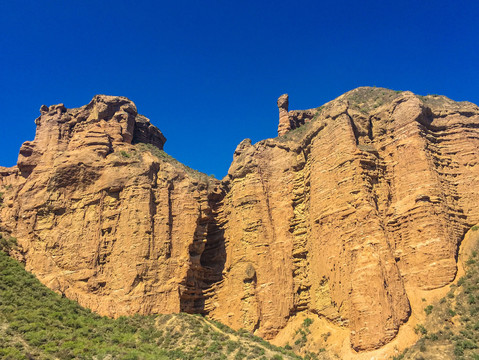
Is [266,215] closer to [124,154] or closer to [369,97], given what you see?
[124,154]

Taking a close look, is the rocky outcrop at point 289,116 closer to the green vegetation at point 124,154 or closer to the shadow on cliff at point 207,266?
the shadow on cliff at point 207,266

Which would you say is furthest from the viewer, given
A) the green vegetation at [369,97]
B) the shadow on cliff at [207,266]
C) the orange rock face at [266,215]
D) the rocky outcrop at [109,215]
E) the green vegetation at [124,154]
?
the green vegetation at [124,154]

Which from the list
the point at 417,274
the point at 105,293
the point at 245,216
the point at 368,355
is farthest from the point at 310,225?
the point at 105,293

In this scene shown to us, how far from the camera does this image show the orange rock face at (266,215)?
102 feet

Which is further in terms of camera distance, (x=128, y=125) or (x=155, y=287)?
(x=128, y=125)

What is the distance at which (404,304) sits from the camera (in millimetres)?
28672

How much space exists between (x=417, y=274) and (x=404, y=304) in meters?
2.53

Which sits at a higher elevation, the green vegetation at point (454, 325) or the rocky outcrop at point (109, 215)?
the rocky outcrop at point (109, 215)

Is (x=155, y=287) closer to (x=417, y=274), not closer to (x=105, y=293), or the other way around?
(x=105, y=293)

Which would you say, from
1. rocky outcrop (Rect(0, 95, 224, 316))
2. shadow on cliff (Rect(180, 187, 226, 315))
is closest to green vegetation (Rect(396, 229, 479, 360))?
shadow on cliff (Rect(180, 187, 226, 315))

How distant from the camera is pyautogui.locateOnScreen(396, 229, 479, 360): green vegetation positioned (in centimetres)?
2500

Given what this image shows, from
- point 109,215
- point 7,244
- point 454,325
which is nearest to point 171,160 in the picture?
point 109,215

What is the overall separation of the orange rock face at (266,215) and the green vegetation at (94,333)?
160 centimetres

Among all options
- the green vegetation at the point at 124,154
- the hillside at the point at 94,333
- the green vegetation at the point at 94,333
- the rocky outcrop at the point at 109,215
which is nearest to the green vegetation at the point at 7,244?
the rocky outcrop at the point at 109,215
